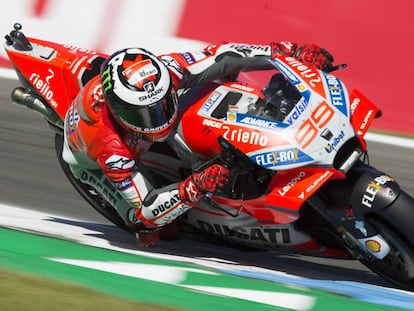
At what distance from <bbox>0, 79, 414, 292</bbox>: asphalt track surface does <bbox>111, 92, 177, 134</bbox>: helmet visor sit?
1.03m

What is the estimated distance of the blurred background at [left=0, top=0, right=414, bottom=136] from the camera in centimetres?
850

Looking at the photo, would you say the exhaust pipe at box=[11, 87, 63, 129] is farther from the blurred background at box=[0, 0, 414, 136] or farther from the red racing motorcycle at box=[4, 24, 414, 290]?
the blurred background at box=[0, 0, 414, 136]

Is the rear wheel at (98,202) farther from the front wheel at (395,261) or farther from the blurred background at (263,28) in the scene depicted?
the blurred background at (263,28)

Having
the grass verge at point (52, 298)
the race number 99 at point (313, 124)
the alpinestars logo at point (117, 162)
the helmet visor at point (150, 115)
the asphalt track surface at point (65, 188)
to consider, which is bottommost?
the asphalt track surface at point (65, 188)

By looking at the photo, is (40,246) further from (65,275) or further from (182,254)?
(182,254)

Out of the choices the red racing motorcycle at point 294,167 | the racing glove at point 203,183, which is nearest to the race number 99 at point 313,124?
the red racing motorcycle at point 294,167

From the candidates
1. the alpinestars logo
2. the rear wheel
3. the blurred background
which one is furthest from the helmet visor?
the blurred background

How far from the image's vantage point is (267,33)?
355 inches

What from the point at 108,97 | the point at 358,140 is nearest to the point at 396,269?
the point at 358,140

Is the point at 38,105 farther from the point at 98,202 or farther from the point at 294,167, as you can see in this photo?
the point at 294,167

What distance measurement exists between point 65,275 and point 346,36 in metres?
5.28

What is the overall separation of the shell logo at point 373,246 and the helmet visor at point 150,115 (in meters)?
1.27

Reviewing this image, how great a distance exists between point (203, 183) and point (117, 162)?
60 centimetres

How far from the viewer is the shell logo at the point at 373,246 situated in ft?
16.1
